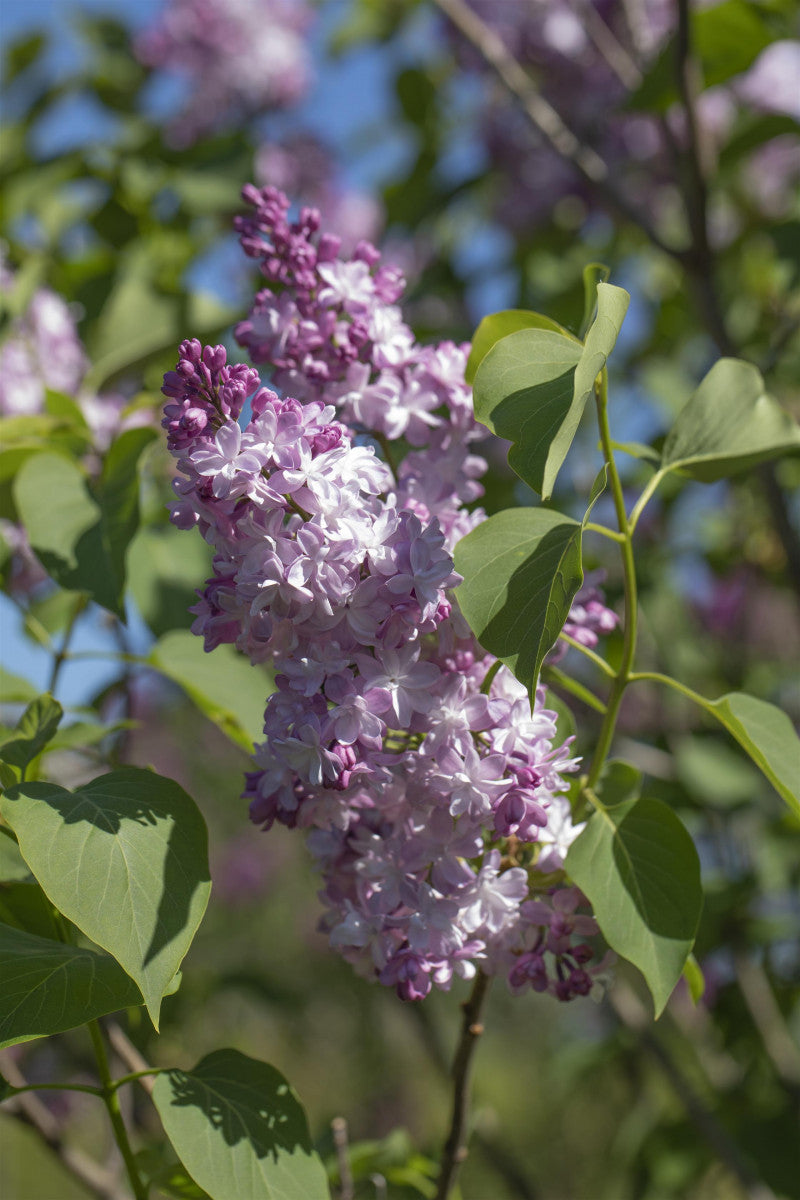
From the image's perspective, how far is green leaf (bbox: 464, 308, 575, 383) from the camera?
2.78ft

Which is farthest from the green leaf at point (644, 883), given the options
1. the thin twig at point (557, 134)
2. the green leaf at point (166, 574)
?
the thin twig at point (557, 134)

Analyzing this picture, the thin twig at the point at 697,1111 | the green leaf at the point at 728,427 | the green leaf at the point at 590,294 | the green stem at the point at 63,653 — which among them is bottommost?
the thin twig at the point at 697,1111

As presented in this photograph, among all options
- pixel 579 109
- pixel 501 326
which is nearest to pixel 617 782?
pixel 501 326

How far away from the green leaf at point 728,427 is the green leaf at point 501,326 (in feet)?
0.49

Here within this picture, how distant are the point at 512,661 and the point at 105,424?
4.32ft

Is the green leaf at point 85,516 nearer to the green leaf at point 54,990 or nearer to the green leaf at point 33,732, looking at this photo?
the green leaf at point 33,732

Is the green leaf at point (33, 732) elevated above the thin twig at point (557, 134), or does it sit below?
above

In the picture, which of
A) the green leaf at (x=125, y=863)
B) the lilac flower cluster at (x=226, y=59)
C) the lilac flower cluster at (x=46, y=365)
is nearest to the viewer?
the green leaf at (x=125, y=863)

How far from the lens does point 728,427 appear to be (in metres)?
0.89

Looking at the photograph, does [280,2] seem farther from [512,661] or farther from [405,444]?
[512,661]

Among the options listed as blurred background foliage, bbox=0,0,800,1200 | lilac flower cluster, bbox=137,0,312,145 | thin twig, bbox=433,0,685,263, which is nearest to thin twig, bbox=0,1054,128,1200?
blurred background foliage, bbox=0,0,800,1200

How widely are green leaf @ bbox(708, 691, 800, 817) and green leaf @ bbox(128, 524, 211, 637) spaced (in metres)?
0.69

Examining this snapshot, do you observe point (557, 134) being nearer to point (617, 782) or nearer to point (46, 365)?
point (46, 365)

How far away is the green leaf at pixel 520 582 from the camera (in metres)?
0.72
